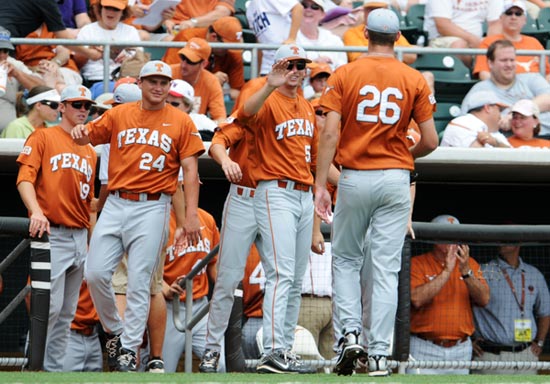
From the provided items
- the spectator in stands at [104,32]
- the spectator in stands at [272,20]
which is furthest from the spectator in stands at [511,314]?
the spectator in stands at [104,32]

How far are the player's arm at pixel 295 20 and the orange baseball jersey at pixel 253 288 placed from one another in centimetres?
255

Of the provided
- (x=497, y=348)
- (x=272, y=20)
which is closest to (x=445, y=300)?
(x=497, y=348)

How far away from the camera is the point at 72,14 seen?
11242mm

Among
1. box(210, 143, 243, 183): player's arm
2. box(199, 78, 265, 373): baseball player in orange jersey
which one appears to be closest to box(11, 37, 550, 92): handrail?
box(199, 78, 265, 373): baseball player in orange jersey

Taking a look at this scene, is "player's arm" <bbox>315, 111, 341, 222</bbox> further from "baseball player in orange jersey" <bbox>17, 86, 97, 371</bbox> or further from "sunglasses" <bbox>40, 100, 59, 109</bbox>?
"sunglasses" <bbox>40, 100, 59, 109</bbox>

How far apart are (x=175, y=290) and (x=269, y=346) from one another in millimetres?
1685

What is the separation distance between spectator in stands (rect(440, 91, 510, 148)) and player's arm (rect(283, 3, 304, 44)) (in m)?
1.60

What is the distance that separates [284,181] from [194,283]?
5.70 ft

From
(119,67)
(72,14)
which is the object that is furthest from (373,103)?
(72,14)

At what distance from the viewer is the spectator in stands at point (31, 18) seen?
33.1 ft

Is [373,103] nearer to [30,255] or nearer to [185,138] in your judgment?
[185,138]

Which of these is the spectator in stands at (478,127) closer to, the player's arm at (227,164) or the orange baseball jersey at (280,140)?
the orange baseball jersey at (280,140)

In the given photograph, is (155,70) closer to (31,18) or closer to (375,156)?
(375,156)

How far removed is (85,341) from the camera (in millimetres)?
8500
